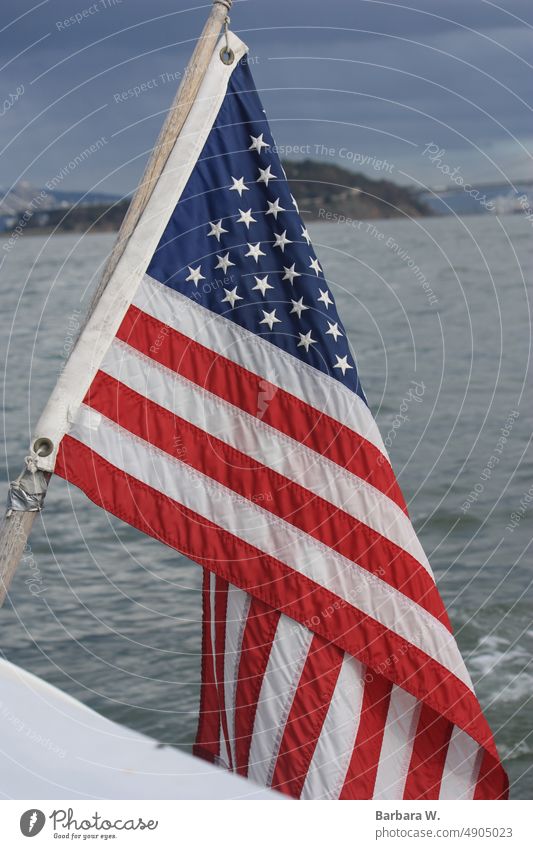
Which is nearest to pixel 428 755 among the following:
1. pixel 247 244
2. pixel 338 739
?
pixel 338 739

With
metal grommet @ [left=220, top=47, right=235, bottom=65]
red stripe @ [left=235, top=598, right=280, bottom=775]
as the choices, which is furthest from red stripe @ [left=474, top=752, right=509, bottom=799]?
metal grommet @ [left=220, top=47, right=235, bottom=65]

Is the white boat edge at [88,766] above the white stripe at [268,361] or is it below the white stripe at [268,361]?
below

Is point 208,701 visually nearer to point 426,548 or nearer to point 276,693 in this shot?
point 276,693

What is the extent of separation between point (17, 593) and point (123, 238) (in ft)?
26.4

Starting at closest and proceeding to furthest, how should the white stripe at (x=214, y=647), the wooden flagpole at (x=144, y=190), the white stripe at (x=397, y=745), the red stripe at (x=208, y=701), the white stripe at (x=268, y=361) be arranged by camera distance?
the wooden flagpole at (x=144, y=190) → the white stripe at (x=268, y=361) → the white stripe at (x=397, y=745) → the white stripe at (x=214, y=647) → the red stripe at (x=208, y=701)

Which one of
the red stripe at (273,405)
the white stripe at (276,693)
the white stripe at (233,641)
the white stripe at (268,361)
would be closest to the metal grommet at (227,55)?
the white stripe at (268,361)

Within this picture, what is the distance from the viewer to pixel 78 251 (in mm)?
63875

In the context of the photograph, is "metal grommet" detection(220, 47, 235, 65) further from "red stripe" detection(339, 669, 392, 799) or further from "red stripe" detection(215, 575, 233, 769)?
"red stripe" detection(339, 669, 392, 799)

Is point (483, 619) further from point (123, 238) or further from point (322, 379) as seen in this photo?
point (123, 238)

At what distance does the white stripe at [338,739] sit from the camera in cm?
448

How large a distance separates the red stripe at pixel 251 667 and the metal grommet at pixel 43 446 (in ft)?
3.31

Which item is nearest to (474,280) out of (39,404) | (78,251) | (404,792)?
(39,404)

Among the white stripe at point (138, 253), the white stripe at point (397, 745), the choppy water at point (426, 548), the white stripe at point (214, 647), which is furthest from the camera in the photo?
the choppy water at point (426, 548)

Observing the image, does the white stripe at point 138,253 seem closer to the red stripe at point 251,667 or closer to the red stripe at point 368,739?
the red stripe at point 251,667
